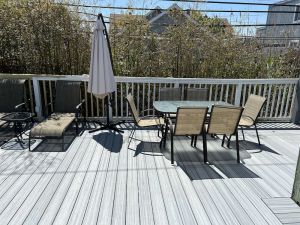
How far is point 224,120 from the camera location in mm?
3363

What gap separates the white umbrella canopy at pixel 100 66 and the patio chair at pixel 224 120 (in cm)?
198

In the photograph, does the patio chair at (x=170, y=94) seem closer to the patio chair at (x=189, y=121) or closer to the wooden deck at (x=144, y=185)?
the wooden deck at (x=144, y=185)

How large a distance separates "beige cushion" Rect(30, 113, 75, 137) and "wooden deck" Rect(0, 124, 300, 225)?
295 millimetres

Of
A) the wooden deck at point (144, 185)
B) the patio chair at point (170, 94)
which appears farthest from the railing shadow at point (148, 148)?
the patio chair at point (170, 94)

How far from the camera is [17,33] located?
16.2ft

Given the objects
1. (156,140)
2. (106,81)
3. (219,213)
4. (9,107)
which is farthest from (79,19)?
(219,213)

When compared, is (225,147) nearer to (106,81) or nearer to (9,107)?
(106,81)

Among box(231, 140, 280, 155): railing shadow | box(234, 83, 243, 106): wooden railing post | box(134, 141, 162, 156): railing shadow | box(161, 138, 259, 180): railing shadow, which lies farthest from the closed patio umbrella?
box(234, 83, 243, 106): wooden railing post

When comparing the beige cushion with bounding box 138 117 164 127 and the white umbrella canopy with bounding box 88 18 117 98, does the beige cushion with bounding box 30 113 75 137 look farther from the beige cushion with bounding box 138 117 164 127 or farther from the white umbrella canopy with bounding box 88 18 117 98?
the beige cushion with bounding box 138 117 164 127

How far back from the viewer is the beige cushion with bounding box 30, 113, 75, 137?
368 centimetres

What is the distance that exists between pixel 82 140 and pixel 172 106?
171 cm

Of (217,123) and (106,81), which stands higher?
(106,81)

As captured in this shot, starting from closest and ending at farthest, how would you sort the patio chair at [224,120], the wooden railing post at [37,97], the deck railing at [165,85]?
the patio chair at [224,120] → the wooden railing post at [37,97] → the deck railing at [165,85]

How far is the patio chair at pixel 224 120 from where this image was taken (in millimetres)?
3240
